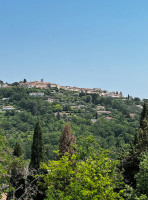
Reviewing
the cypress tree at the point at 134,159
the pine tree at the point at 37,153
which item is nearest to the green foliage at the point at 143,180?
the cypress tree at the point at 134,159

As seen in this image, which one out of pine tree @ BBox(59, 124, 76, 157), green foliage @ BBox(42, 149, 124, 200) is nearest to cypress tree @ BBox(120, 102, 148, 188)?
green foliage @ BBox(42, 149, 124, 200)

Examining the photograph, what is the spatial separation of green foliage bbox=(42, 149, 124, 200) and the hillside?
43.2m

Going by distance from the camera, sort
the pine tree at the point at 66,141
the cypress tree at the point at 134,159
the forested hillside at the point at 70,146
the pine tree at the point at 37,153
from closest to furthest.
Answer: the forested hillside at the point at 70,146
the cypress tree at the point at 134,159
the pine tree at the point at 37,153
the pine tree at the point at 66,141

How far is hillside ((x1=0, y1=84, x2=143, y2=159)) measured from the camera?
76.3 meters

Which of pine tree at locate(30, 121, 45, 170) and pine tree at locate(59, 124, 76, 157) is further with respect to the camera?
pine tree at locate(59, 124, 76, 157)

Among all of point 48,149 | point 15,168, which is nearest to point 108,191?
point 15,168

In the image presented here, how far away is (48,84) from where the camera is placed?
164 m

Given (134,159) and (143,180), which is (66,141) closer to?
(134,159)

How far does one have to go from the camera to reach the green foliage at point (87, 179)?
41.1ft

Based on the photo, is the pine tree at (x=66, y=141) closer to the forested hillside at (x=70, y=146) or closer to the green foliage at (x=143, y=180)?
the forested hillside at (x=70, y=146)

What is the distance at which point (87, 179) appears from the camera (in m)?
12.6

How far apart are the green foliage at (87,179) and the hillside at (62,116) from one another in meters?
43.2

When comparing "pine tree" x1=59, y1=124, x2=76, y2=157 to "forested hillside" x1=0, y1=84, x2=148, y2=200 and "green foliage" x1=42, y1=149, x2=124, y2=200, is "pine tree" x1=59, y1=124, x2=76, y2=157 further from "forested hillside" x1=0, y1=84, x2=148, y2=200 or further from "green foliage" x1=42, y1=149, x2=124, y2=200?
"green foliage" x1=42, y1=149, x2=124, y2=200

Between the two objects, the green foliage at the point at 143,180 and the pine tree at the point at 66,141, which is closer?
the green foliage at the point at 143,180
